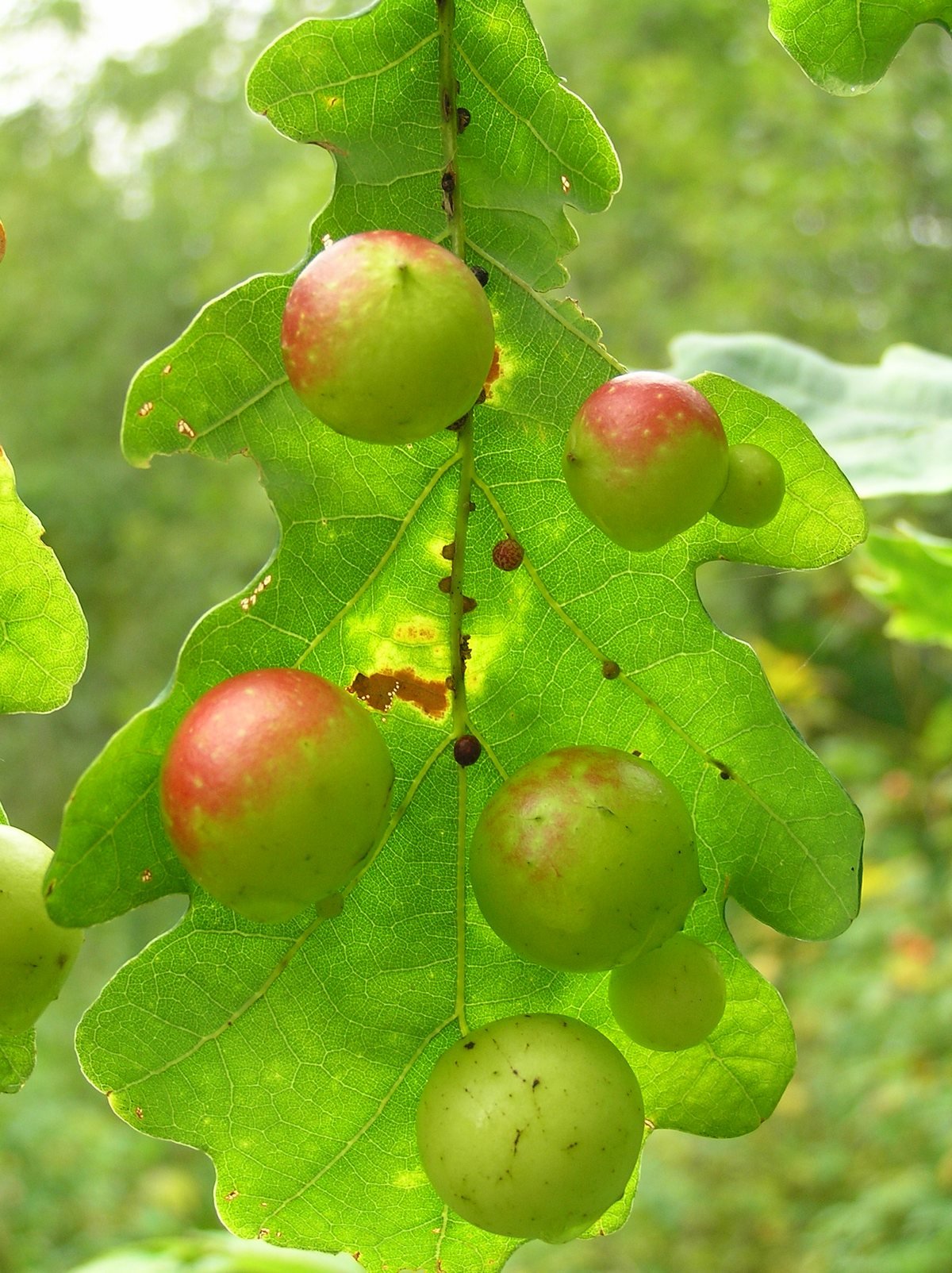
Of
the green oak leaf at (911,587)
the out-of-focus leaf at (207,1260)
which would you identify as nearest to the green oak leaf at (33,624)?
the out-of-focus leaf at (207,1260)

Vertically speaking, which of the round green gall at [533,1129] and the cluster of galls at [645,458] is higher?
the cluster of galls at [645,458]

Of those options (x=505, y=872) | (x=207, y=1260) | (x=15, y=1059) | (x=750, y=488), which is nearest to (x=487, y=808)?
(x=505, y=872)

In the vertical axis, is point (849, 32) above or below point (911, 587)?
above

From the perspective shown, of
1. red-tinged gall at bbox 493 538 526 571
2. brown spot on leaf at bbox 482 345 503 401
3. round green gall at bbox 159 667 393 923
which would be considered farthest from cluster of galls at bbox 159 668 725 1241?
brown spot on leaf at bbox 482 345 503 401

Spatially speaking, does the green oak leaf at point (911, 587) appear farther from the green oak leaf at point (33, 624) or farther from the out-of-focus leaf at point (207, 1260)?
the green oak leaf at point (33, 624)

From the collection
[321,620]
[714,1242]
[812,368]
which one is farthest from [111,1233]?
[321,620]

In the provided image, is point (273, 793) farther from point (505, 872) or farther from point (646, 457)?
point (646, 457)
